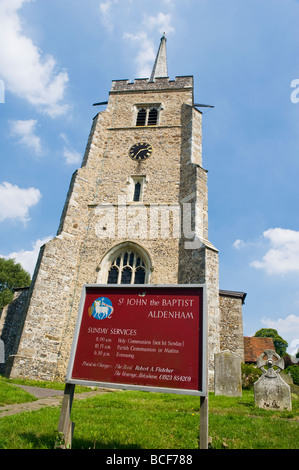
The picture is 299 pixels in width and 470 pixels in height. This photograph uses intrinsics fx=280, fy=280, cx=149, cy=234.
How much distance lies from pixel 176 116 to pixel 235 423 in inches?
655

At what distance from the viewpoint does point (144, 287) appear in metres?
3.33

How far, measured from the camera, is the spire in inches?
953

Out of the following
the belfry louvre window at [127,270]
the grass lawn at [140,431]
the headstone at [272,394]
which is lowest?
the grass lawn at [140,431]

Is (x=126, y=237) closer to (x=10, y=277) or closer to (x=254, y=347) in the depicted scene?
(x=254, y=347)

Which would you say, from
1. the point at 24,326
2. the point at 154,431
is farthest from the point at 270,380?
the point at 24,326

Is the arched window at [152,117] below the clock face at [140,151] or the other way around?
the other way around

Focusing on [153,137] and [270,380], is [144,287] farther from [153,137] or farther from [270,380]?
[153,137]

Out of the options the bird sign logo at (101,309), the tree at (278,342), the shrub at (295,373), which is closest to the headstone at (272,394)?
the bird sign logo at (101,309)

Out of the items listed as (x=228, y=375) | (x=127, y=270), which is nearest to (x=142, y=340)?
(x=228, y=375)

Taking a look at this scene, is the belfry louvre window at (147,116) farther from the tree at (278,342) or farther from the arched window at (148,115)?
the tree at (278,342)

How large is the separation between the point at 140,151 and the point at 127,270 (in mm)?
7115

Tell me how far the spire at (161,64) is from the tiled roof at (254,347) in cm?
2193

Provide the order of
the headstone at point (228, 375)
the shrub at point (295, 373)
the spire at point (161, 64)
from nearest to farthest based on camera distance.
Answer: the headstone at point (228, 375)
the shrub at point (295, 373)
the spire at point (161, 64)

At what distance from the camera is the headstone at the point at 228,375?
25.7ft
